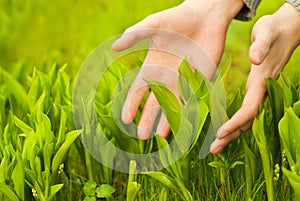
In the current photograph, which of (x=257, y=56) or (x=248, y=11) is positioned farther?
(x=248, y=11)

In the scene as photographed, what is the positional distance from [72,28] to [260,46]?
2.07 meters

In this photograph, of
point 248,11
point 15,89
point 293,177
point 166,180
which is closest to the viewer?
point 293,177

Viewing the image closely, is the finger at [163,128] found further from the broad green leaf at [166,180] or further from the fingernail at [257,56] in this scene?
the fingernail at [257,56]

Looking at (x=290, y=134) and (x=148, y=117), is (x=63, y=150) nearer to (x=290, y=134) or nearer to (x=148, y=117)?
(x=148, y=117)

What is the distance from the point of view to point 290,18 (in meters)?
1.79

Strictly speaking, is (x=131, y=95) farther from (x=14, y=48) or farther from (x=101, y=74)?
(x=14, y=48)

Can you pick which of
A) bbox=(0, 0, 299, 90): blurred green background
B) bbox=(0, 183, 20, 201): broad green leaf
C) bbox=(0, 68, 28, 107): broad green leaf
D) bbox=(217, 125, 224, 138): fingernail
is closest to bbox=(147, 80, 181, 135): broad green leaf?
bbox=(217, 125, 224, 138): fingernail

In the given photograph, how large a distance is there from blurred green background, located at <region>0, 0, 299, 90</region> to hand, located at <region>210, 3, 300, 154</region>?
1.24 meters

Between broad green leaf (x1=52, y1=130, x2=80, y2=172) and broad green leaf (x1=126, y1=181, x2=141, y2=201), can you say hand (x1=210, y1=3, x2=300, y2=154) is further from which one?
broad green leaf (x1=52, y1=130, x2=80, y2=172)

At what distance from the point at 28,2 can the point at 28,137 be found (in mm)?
1971

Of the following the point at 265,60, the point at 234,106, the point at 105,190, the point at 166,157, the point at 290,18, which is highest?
the point at 290,18

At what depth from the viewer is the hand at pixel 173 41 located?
6.35 ft

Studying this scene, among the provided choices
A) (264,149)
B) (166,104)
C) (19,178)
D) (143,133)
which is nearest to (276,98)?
(264,149)

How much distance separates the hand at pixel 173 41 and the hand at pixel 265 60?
21 cm
